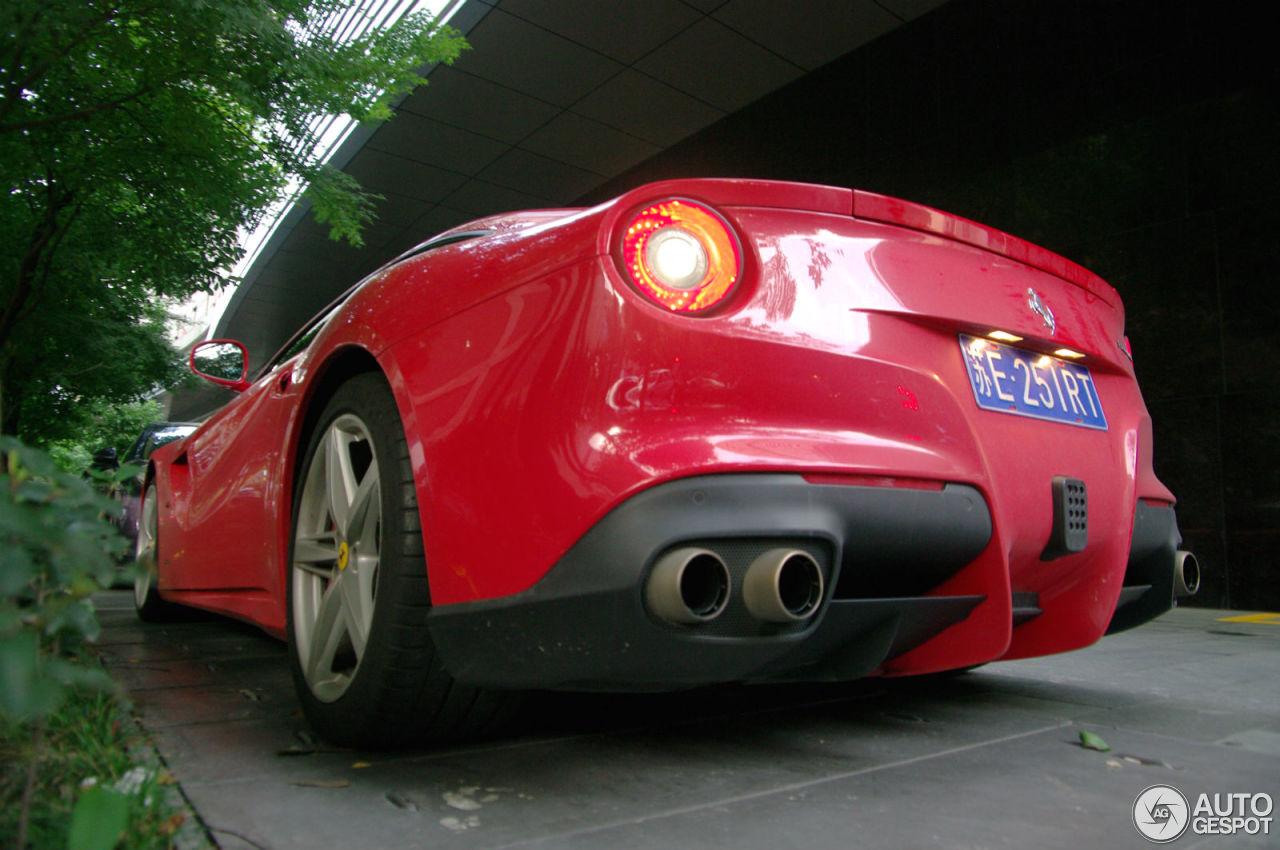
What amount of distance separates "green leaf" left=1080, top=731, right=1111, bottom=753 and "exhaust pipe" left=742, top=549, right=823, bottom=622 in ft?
3.38

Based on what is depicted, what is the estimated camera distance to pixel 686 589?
1.29 meters

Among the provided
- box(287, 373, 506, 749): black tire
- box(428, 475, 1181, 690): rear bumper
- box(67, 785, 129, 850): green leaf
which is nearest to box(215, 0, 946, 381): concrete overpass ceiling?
box(287, 373, 506, 749): black tire

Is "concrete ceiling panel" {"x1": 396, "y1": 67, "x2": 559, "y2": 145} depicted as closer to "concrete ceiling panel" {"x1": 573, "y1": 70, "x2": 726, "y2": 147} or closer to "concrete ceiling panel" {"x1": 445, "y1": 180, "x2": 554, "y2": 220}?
"concrete ceiling panel" {"x1": 573, "y1": 70, "x2": 726, "y2": 147}

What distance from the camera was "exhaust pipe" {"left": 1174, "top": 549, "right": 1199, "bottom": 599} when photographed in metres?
2.14

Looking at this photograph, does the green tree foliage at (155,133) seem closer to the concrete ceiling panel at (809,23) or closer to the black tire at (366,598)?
the concrete ceiling panel at (809,23)

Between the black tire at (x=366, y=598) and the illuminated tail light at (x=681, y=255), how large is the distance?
2.04 feet

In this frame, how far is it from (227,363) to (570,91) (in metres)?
6.89

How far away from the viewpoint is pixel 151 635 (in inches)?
150

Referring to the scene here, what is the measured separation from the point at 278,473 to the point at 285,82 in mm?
4109

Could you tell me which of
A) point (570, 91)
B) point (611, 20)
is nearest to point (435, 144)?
point (570, 91)

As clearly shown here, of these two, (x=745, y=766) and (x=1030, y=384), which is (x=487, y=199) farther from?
(x=745, y=766)

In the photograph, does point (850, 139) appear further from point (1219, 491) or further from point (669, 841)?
point (669, 841)

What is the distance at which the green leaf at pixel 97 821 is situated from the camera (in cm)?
96

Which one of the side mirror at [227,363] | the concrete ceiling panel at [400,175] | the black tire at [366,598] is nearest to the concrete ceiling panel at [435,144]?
the concrete ceiling panel at [400,175]
